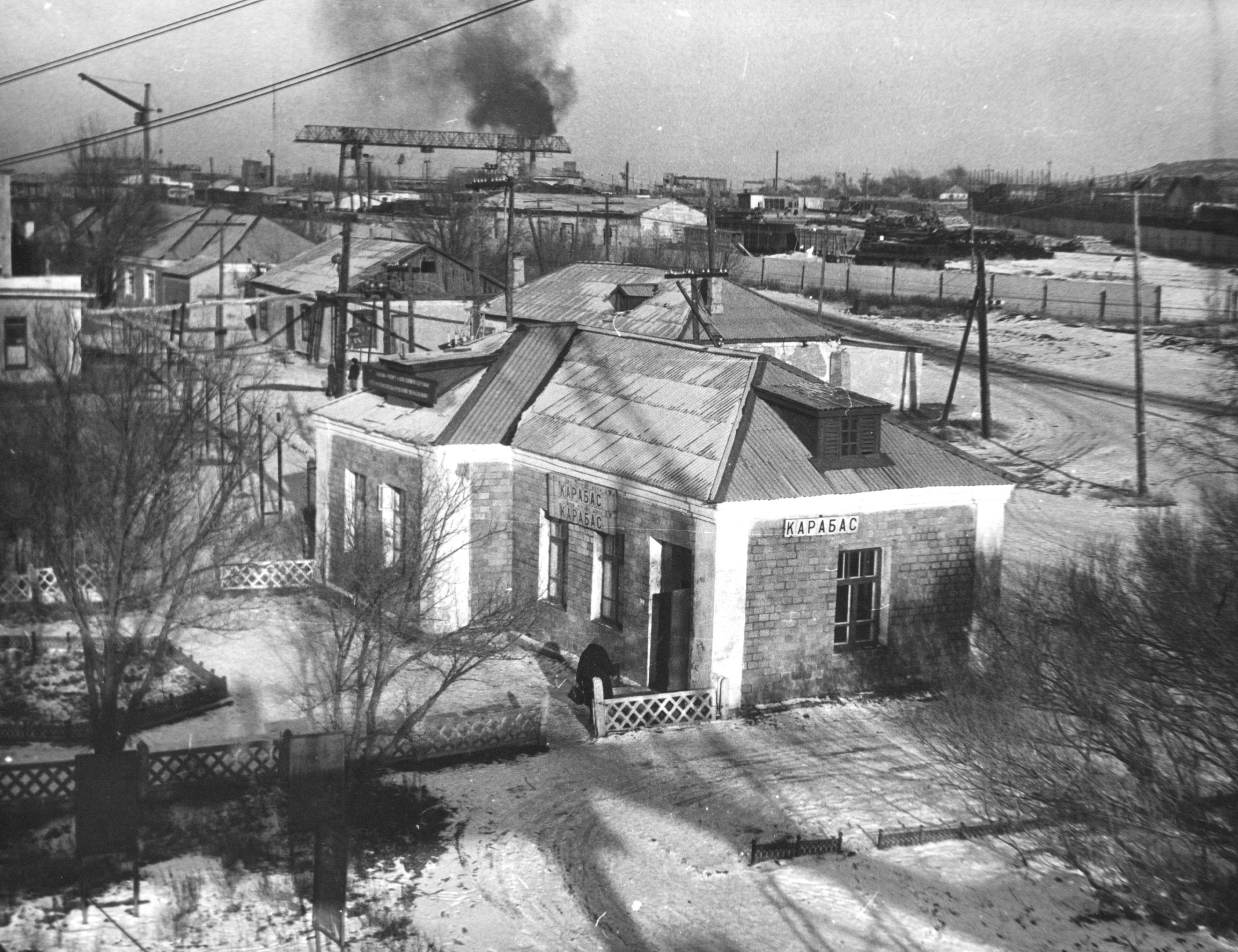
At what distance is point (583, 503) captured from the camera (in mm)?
19109

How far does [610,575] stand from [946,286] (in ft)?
134

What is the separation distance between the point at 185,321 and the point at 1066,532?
29.8 m

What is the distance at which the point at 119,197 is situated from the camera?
2167 inches

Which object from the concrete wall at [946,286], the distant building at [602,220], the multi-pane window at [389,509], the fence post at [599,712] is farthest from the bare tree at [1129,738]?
the distant building at [602,220]

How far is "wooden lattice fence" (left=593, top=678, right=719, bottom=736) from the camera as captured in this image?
1647 cm

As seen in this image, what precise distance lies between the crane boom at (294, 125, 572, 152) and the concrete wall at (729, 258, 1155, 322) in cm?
1460

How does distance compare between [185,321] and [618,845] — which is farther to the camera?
[185,321]

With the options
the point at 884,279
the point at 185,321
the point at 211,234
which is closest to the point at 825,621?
the point at 185,321

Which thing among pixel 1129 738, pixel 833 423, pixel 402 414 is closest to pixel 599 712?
pixel 833 423

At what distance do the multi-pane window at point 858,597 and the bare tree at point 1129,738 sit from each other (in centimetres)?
229

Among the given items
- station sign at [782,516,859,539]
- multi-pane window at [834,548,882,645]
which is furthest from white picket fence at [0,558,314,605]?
multi-pane window at [834,548,882,645]

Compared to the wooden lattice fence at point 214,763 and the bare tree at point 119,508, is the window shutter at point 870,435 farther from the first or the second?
the wooden lattice fence at point 214,763

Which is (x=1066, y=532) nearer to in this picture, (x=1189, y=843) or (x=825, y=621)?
(x=825, y=621)

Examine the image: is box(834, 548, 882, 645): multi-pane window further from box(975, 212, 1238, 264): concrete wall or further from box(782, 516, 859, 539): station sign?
box(975, 212, 1238, 264): concrete wall
